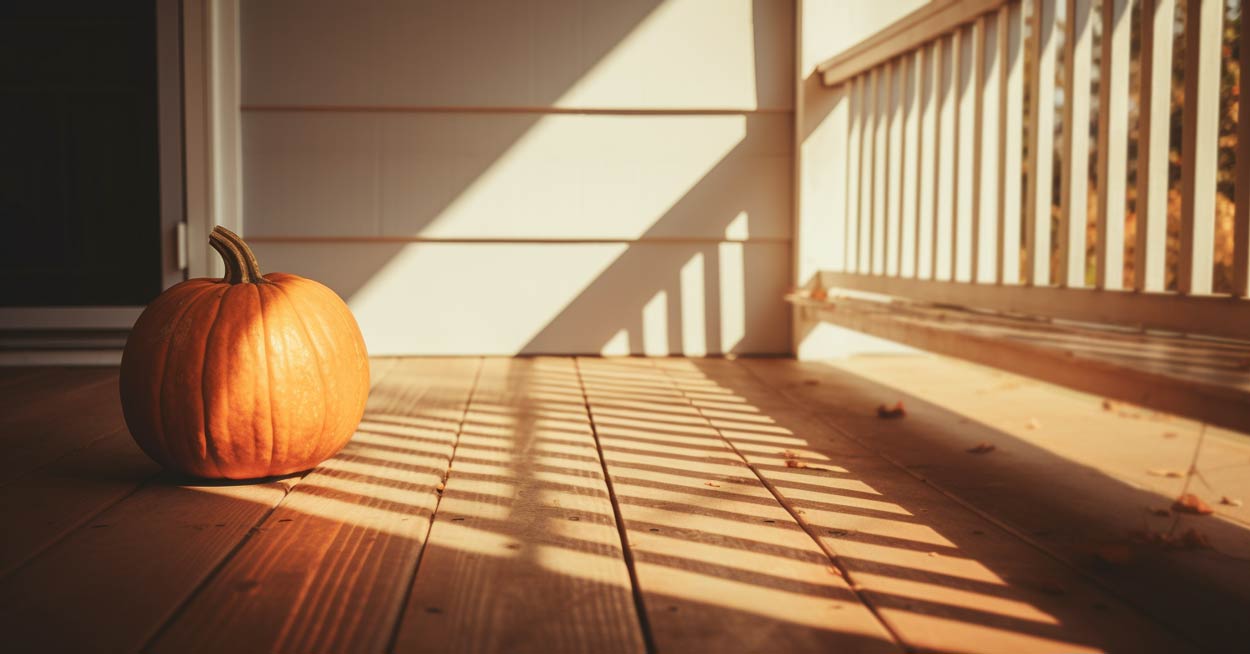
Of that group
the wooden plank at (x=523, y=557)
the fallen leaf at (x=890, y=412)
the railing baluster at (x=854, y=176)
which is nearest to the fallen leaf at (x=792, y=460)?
the wooden plank at (x=523, y=557)

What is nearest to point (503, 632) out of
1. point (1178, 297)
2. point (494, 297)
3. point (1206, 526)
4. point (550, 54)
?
point (1206, 526)

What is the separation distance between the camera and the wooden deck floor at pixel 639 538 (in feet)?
3.12

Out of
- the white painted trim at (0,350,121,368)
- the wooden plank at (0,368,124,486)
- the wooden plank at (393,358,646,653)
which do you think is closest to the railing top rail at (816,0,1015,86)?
the wooden plank at (393,358,646,653)

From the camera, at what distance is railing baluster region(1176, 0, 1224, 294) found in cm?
139

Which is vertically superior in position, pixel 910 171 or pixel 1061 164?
pixel 910 171

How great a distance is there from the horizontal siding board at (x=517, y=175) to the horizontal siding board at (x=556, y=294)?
2.5 inches

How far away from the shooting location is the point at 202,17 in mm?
3070

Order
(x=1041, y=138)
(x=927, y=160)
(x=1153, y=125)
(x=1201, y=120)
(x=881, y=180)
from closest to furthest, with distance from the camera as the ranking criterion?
(x=1201, y=120) < (x=1153, y=125) < (x=1041, y=138) < (x=927, y=160) < (x=881, y=180)

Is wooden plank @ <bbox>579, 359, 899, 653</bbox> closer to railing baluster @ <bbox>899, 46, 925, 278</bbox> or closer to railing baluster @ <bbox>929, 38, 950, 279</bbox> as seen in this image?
railing baluster @ <bbox>929, 38, 950, 279</bbox>

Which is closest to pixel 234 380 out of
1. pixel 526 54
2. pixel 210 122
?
pixel 210 122

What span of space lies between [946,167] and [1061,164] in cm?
97

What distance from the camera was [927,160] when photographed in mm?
2941

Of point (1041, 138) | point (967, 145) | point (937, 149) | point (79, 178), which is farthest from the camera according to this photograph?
point (79, 178)

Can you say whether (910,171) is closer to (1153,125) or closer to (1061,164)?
(1061,164)
